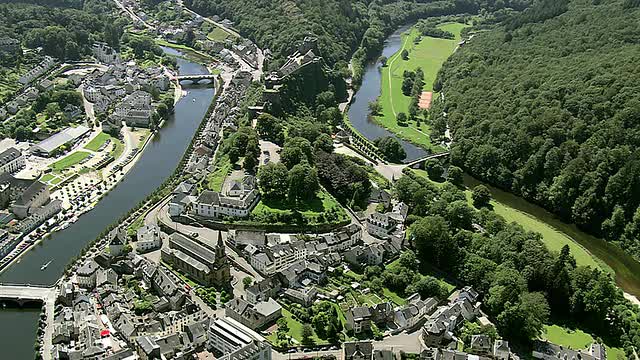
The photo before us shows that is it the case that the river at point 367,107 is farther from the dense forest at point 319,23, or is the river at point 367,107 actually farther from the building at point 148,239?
the building at point 148,239

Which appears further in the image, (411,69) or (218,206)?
(411,69)

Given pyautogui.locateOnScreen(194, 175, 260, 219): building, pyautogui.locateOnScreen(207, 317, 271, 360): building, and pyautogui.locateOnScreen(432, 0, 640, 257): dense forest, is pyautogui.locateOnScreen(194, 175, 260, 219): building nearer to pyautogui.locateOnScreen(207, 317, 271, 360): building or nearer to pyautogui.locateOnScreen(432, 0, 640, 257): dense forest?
pyautogui.locateOnScreen(207, 317, 271, 360): building

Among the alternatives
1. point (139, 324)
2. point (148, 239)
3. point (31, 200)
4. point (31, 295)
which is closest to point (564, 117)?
point (148, 239)

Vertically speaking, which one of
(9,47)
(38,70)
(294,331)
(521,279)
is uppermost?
(521,279)

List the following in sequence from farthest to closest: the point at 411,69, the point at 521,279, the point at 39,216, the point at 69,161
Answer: the point at 411,69 → the point at 69,161 → the point at 39,216 → the point at 521,279

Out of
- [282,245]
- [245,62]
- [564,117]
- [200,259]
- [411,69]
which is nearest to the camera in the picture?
[200,259]

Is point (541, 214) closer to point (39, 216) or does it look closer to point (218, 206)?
point (218, 206)

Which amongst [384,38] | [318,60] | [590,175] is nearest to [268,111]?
[318,60]
